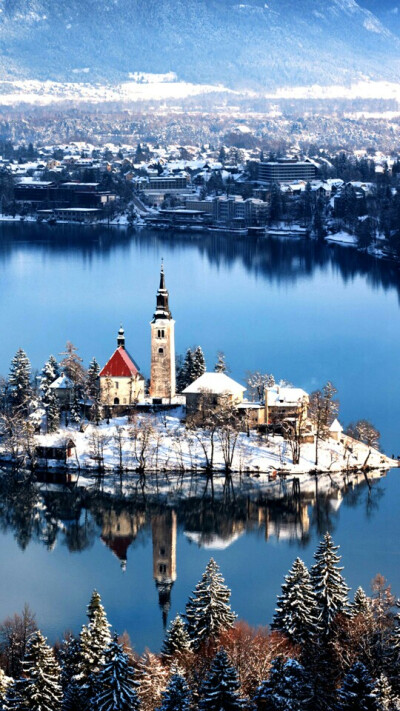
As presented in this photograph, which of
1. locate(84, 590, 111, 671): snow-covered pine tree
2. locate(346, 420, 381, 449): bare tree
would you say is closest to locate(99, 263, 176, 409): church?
locate(346, 420, 381, 449): bare tree

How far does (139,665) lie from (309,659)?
162 centimetres

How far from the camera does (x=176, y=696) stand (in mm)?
11562

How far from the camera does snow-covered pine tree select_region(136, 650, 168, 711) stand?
11.9m

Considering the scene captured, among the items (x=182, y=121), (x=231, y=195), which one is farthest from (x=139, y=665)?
(x=182, y=121)

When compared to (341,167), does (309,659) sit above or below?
below

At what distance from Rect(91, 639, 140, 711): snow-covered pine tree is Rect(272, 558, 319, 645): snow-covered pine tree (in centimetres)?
203

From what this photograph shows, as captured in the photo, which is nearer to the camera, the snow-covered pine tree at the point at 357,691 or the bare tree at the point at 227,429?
the snow-covered pine tree at the point at 357,691

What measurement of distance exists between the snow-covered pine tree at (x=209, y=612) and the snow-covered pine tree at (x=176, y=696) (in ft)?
5.20

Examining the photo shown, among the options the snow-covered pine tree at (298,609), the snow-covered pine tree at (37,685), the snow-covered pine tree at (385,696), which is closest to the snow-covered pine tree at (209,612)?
the snow-covered pine tree at (298,609)

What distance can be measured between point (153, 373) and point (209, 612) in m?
10.3

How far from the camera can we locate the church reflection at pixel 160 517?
18.3m

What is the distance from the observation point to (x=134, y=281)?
4422cm

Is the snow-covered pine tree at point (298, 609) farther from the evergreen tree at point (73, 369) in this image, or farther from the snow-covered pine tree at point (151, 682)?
the evergreen tree at point (73, 369)

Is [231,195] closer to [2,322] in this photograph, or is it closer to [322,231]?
[322,231]
